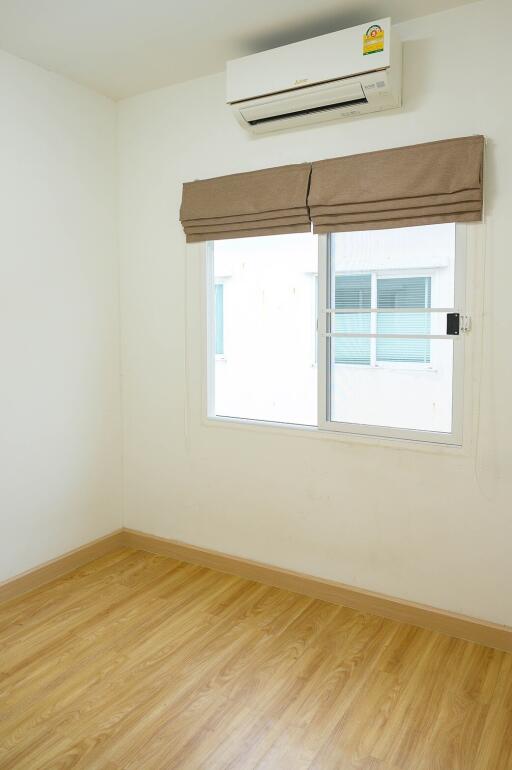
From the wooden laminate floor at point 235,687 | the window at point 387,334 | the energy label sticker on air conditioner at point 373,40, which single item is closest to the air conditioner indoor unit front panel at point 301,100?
the energy label sticker on air conditioner at point 373,40

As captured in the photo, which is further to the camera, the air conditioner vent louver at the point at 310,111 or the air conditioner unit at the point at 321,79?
the air conditioner vent louver at the point at 310,111

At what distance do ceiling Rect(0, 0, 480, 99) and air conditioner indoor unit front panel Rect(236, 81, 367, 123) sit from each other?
300mm

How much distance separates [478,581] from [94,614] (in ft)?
6.09

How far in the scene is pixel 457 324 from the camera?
2.61m

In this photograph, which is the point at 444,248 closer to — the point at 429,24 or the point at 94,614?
the point at 429,24

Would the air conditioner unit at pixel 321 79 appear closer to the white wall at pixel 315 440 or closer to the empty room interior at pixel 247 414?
the empty room interior at pixel 247 414

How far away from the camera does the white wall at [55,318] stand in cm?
300

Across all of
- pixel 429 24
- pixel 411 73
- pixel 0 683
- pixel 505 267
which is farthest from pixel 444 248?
pixel 0 683

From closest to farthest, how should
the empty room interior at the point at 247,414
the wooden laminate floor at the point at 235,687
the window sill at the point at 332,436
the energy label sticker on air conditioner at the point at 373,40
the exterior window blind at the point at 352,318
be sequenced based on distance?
the wooden laminate floor at the point at 235,687
the empty room interior at the point at 247,414
the energy label sticker on air conditioner at the point at 373,40
the window sill at the point at 332,436
the exterior window blind at the point at 352,318

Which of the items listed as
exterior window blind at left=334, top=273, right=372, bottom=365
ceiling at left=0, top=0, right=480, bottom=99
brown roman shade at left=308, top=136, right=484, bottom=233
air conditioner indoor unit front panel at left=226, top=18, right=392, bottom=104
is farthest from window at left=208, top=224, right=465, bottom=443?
ceiling at left=0, top=0, right=480, bottom=99

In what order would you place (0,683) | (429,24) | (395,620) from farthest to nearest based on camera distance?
(395,620)
(429,24)
(0,683)

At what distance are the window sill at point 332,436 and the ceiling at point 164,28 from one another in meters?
1.91

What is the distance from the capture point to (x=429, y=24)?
102 inches

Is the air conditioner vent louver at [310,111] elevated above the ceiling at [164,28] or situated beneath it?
situated beneath
